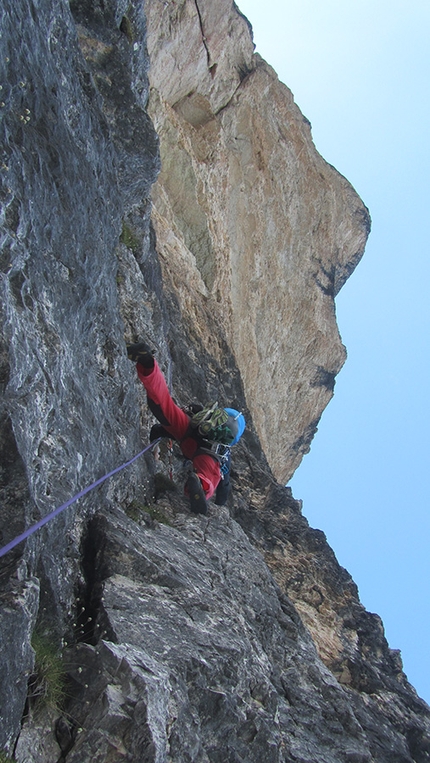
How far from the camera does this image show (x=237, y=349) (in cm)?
1683

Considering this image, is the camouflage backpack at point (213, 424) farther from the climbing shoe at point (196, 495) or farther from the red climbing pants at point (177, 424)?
the climbing shoe at point (196, 495)

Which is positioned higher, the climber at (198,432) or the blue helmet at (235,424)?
the blue helmet at (235,424)

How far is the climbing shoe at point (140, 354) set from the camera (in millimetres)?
7902

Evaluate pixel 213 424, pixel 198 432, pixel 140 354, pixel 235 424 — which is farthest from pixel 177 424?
pixel 140 354

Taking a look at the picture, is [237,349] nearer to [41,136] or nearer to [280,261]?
[280,261]

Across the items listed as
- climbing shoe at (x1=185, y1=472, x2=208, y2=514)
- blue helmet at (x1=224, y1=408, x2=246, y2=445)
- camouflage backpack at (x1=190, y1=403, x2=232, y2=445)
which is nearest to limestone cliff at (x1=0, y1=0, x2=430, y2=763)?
climbing shoe at (x1=185, y1=472, x2=208, y2=514)

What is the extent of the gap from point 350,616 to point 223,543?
411 centimetres

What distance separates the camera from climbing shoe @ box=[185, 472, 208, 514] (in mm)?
8297

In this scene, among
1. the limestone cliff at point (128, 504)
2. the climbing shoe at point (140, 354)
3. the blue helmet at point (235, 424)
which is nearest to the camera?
the limestone cliff at point (128, 504)

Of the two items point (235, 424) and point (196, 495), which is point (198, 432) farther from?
point (196, 495)

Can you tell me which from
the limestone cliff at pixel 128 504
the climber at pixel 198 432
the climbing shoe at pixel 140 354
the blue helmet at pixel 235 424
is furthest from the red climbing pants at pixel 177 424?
the blue helmet at pixel 235 424

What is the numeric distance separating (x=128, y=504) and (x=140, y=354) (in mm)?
1981

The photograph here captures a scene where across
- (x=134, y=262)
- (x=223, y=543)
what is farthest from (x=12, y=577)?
(x=134, y=262)

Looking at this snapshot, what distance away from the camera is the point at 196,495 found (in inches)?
328
